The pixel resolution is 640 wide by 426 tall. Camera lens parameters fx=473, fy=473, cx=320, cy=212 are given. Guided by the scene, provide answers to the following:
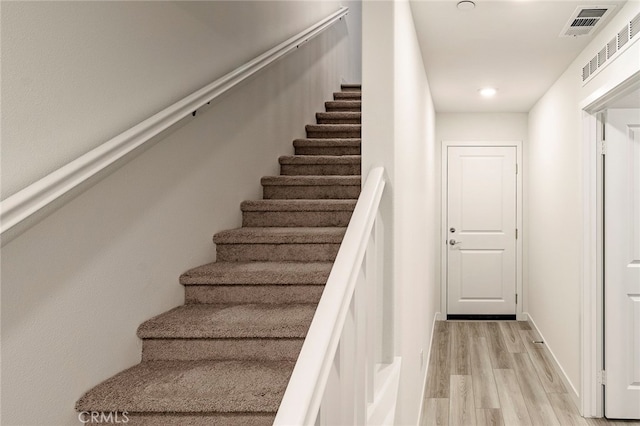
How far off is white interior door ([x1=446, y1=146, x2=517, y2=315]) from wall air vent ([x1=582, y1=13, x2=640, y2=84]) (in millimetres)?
2387

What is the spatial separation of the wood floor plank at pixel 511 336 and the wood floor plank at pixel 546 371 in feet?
0.45

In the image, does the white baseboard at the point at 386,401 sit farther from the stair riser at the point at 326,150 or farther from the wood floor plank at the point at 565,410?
the stair riser at the point at 326,150

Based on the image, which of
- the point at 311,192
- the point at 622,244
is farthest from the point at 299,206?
the point at 622,244

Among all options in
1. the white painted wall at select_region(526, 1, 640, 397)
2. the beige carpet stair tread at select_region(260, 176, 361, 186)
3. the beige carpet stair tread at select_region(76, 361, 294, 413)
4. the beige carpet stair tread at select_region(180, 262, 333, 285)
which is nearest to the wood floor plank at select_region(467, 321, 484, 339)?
the white painted wall at select_region(526, 1, 640, 397)

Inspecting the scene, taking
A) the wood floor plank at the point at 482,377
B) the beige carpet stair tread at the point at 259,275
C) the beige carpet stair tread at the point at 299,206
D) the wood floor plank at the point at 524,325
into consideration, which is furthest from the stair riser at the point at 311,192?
the wood floor plank at the point at 524,325

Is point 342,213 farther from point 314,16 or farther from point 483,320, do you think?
point 483,320

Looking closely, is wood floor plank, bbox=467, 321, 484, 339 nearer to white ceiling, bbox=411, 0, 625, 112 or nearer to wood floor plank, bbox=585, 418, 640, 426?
wood floor plank, bbox=585, 418, 640, 426

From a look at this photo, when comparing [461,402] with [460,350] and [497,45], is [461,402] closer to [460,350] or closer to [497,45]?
[460,350]

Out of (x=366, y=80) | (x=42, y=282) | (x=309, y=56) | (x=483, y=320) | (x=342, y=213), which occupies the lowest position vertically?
(x=483, y=320)

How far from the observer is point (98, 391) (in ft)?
5.17

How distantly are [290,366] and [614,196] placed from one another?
2.39 metres

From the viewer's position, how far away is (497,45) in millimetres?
3066

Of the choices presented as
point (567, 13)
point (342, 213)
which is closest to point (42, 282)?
point (342, 213)

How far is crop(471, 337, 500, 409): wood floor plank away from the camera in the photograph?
132 inches
